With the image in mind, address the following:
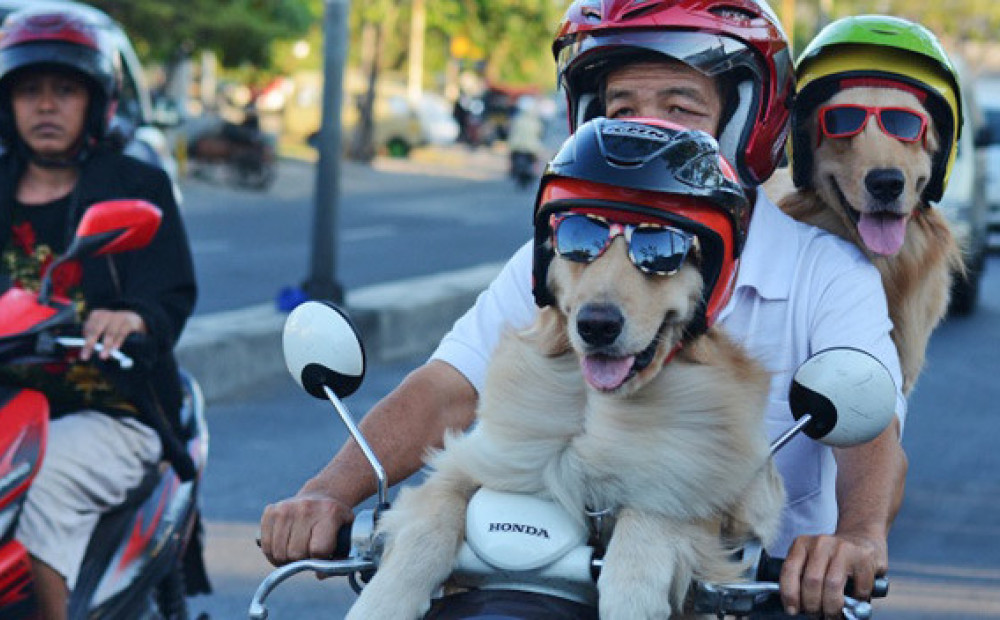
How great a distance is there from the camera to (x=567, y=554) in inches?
96.3

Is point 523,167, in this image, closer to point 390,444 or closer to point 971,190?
point 971,190

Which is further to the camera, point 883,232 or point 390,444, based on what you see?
point 883,232

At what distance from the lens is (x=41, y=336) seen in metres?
3.92

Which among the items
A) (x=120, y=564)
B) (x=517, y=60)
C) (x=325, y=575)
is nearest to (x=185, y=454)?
(x=120, y=564)

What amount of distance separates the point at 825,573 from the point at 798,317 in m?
0.63

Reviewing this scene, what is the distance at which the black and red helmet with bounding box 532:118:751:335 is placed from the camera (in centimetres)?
245

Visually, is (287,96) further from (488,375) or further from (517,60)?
(488,375)

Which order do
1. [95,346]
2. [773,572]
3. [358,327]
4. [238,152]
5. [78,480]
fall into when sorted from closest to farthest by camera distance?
[773,572], [95,346], [78,480], [358,327], [238,152]

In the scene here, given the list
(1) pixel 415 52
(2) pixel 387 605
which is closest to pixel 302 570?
(2) pixel 387 605

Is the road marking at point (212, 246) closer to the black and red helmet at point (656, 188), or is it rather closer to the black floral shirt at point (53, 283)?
the black floral shirt at point (53, 283)

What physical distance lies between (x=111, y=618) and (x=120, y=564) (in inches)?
4.9

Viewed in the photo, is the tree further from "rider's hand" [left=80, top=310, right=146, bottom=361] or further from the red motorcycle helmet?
the red motorcycle helmet

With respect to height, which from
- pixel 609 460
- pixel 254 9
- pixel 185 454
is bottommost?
pixel 254 9

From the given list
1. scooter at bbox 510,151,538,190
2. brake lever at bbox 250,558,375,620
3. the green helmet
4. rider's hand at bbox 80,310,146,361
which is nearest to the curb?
rider's hand at bbox 80,310,146,361
